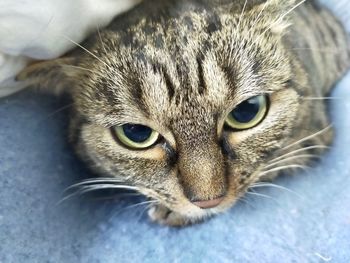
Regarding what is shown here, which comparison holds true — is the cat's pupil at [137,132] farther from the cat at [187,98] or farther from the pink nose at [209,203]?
the pink nose at [209,203]

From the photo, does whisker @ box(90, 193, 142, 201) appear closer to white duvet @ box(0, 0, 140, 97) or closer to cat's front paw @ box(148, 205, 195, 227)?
cat's front paw @ box(148, 205, 195, 227)

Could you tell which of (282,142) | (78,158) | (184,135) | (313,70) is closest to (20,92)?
(78,158)

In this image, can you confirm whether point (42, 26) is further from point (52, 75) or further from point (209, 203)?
point (209, 203)

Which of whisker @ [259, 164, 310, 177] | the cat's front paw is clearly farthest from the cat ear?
whisker @ [259, 164, 310, 177]

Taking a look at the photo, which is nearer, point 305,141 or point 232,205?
point 232,205

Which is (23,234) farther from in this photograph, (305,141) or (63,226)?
(305,141)

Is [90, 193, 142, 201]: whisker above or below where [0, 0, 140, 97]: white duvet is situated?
below
